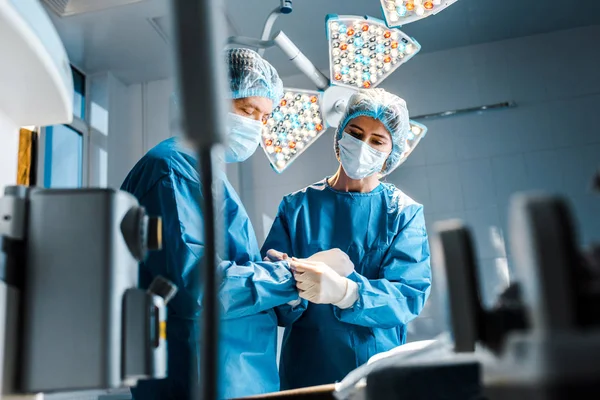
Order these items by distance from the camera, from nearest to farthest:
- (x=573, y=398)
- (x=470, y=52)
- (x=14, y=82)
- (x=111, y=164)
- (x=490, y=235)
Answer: (x=573, y=398) → (x=490, y=235) → (x=14, y=82) → (x=470, y=52) → (x=111, y=164)

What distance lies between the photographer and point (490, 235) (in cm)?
40

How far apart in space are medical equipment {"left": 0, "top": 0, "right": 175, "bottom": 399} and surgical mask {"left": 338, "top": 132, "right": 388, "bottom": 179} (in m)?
1.36

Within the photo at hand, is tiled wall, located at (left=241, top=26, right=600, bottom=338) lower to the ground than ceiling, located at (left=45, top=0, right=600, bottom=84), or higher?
lower

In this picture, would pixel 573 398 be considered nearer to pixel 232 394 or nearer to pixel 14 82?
pixel 14 82

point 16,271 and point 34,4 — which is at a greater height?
point 34,4

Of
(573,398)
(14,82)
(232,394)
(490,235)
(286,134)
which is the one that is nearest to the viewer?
(573,398)

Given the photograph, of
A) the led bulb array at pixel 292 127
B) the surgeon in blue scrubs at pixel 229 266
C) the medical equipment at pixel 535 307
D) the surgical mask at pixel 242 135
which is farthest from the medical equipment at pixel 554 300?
the led bulb array at pixel 292 127

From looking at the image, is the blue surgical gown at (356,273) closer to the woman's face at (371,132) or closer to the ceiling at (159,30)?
the woman's face at (371,132)

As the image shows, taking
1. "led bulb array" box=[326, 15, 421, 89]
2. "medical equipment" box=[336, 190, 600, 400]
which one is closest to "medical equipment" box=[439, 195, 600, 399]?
"medical equipment" box=[336, 190, 600, 400]

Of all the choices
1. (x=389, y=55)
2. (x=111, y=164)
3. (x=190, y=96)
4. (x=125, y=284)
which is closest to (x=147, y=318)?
(x=125, y=284)

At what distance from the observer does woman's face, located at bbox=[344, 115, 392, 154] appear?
6.11 feet

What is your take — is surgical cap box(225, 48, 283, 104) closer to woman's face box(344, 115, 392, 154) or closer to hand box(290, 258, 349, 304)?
woman's face box(344, 115, 392, 154)

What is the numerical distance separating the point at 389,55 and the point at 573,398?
2151mm

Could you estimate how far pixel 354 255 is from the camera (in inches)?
65.4
